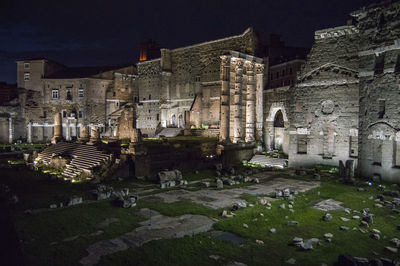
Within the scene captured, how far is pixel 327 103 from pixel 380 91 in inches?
146

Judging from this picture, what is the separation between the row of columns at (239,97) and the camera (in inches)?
936

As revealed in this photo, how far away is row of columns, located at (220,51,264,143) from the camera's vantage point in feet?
78.0

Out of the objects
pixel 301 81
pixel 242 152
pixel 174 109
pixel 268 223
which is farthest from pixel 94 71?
pixel 268 223

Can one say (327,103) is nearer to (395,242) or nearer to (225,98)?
(225,98)

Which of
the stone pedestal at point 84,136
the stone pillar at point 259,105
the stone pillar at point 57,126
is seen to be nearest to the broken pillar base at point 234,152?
the stone pillar at point 259,105

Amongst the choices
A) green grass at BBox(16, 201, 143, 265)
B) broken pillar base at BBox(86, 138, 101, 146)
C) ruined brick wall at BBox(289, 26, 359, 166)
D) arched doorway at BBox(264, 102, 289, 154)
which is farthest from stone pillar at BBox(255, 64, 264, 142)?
green grass at BBox(16, 201, 143, 265)

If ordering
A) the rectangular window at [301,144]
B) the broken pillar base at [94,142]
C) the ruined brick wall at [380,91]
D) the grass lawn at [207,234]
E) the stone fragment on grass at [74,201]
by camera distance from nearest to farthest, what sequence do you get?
the grass lawn at [207,234], the stone fragment on grass at [74,201], the ruined brick wall at [380,91], the rectangular window at [301,144], the broken pillar base at [94,142]

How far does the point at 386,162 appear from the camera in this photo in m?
16.1

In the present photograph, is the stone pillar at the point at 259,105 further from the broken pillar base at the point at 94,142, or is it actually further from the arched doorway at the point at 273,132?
the broken pillar base at the point at 94,142

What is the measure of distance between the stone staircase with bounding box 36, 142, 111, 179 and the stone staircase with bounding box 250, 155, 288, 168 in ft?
38.4

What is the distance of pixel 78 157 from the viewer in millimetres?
20266

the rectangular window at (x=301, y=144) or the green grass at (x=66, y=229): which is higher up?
the rectangular window at (x=301, y=144)

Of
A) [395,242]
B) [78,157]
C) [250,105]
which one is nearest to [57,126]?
[78,157]

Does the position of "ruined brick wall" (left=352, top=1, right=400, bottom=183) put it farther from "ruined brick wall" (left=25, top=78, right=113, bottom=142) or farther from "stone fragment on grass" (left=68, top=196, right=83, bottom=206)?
"ruined brick wall" (left=25, top=78, right=113, bottom=142)
